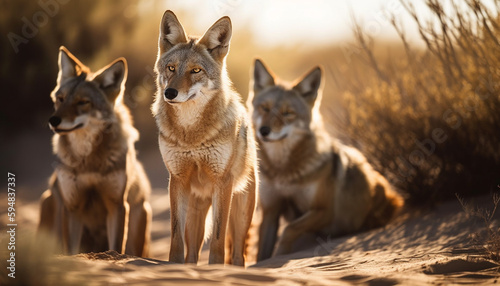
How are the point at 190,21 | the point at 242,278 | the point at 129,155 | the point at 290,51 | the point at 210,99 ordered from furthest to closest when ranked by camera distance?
the point at 290,51, the point at 190,21, the point at 129,155, the point at 210,99, the point at 242,278

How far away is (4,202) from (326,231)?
17.6 ft

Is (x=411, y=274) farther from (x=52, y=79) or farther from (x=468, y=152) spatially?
(x=52, y=79)

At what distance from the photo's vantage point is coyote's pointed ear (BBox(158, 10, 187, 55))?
410 centimetres

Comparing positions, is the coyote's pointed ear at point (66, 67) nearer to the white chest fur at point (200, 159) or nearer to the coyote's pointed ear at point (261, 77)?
the white chest fur at point (200, 159)

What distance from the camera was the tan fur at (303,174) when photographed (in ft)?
18.8

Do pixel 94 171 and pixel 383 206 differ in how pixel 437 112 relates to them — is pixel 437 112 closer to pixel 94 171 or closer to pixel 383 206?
pixel 383 206

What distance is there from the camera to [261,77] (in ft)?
20.6

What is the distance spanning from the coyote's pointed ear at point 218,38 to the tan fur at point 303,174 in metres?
1.59

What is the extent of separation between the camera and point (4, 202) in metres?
8.19

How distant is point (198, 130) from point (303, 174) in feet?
7.26

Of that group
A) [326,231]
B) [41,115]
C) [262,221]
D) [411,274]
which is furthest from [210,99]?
[41,115]
